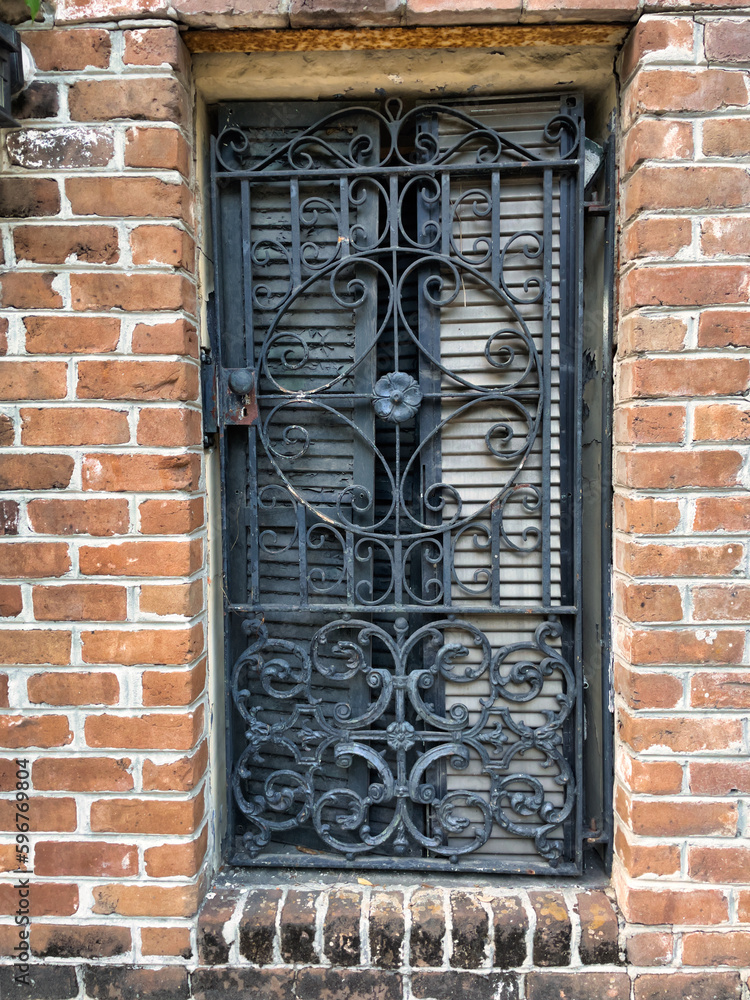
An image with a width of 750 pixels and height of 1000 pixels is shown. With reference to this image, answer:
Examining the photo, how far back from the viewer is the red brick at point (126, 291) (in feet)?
4.80

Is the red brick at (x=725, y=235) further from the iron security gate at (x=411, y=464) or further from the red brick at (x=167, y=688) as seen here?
the red brick at (x=167, y=688)

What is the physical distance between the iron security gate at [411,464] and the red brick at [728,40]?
0.34 m

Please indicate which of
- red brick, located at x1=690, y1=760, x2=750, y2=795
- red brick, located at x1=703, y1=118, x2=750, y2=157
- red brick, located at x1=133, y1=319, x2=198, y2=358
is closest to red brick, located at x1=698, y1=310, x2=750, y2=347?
red brick, located at x1=703, y1=118, x2=750, y2=157

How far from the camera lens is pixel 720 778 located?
144 centimetres

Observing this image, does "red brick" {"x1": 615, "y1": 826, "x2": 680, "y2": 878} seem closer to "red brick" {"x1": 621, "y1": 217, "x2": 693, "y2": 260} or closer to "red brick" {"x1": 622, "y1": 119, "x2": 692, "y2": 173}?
"red brick" {"x1": 621, "y1": 217, "x2": 693, "y2": 260}

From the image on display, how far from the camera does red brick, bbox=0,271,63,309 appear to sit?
147 cm

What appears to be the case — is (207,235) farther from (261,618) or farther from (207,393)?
(261,618)

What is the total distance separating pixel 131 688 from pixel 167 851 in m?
0.41

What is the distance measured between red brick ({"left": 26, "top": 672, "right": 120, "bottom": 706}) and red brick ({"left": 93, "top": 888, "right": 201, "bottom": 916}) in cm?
41

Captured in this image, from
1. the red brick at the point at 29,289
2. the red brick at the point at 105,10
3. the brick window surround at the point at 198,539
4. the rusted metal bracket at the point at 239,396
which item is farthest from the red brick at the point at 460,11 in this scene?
the red brick at the point at 29,289

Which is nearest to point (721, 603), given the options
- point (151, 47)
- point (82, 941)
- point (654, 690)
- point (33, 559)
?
point (654, 690)

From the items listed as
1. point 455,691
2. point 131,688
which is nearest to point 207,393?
point 131,688

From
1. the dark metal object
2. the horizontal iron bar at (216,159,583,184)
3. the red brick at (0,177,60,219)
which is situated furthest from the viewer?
the horizontal iron bar at (216,159,583,184)

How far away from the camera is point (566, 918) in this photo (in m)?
1.51
